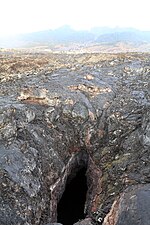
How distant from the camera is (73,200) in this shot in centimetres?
2572

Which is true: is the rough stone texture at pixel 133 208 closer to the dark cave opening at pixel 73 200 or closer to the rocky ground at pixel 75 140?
the rocky ground at pixel 75 140

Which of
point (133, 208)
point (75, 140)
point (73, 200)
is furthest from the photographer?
point (73, 200)

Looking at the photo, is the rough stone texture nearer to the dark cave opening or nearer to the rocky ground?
the rocky ground

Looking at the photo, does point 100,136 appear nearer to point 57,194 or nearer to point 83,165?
point 83,165

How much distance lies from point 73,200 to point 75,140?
4668mm

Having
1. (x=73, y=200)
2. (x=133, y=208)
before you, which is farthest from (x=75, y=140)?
(x=133, y=208)

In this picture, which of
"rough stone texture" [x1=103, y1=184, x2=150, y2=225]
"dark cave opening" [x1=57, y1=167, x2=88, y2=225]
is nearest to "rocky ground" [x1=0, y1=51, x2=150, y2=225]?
"rough stone texture" [x1=103, y1=184, x2=150, y2=225]

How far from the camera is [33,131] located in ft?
74.9

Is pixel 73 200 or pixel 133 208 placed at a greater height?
pixel 133 208

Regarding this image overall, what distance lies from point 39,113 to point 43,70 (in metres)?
10.6

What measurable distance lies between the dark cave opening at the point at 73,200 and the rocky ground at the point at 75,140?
1157 millimetres

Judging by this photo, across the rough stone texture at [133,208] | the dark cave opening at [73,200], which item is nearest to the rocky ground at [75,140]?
the rough stone texture at [133,208]

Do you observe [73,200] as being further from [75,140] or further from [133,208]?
[133,208]

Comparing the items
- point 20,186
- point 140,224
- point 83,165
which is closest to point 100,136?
point 83,165
